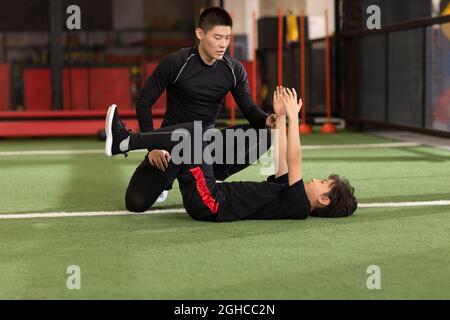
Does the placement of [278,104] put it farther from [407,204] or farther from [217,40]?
[407,204]

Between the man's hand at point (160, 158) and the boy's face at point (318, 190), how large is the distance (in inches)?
29.3

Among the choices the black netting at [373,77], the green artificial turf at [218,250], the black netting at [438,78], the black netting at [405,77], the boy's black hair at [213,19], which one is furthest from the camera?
the black netting at [373,77]

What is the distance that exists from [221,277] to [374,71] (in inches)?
262

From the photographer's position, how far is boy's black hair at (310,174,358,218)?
159 inches

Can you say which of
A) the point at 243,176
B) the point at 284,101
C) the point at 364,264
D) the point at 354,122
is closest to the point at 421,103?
the point at 354,122

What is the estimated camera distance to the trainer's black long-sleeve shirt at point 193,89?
4.54 metres

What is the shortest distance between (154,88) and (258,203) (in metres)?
0.94

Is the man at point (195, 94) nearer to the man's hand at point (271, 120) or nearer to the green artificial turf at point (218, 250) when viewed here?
the man's hand at point (271, 120)

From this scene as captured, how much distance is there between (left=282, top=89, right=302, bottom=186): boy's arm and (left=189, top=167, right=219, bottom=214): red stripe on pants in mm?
396

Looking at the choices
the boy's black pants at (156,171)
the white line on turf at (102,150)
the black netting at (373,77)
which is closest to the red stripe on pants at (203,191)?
the boy's black pants at (156,171)

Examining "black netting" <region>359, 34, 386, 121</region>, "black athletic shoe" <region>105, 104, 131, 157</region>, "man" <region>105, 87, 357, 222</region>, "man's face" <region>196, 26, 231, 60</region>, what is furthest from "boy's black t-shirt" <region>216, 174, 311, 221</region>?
"black netting" <region>359, 34, 386, 121</region>

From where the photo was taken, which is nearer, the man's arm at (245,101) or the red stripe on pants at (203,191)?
the red stripe on pants at (203,191)

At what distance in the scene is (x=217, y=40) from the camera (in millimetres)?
4359
